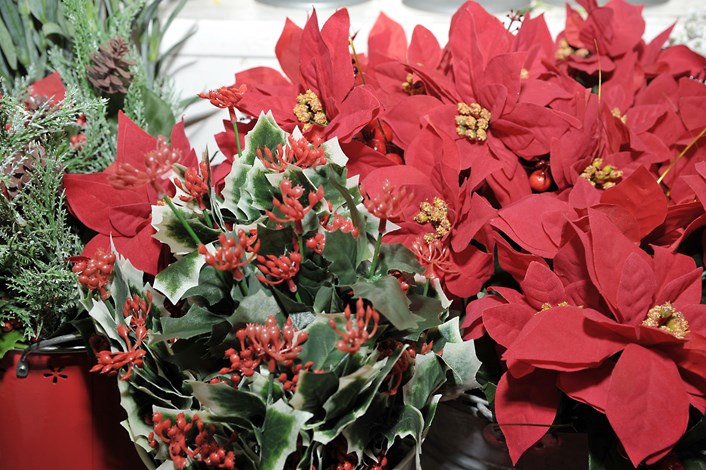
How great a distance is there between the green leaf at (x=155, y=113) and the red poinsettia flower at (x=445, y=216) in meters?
0.24

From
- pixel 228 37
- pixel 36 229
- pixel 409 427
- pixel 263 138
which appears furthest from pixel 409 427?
pixel 228 37

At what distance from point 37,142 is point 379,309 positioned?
0.33 m

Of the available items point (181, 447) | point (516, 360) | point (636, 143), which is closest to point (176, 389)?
point (181, 447)

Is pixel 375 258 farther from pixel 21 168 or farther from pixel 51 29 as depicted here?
pixel 51 29

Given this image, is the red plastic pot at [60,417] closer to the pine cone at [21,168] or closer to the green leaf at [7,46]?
the pine cone at [21,168]

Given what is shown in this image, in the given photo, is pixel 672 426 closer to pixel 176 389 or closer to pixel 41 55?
pixel 176 389

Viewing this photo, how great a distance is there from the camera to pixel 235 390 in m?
0.38

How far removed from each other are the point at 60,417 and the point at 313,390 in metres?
0.31

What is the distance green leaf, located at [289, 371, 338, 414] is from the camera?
37cm

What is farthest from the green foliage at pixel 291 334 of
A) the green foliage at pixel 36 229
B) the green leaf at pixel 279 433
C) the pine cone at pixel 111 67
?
the pine cone at pixel 111 67

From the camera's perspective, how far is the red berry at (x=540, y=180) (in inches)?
21.4

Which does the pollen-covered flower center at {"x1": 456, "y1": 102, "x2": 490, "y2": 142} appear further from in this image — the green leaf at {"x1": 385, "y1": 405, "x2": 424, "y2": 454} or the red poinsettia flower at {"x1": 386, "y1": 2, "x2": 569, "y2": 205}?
the green leaf at {"x1": 385, "y1": 405, "x2": 424, "y2": 454}

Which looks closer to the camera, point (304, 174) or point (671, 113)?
point (304, 174)

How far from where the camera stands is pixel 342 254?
16.1 inches
